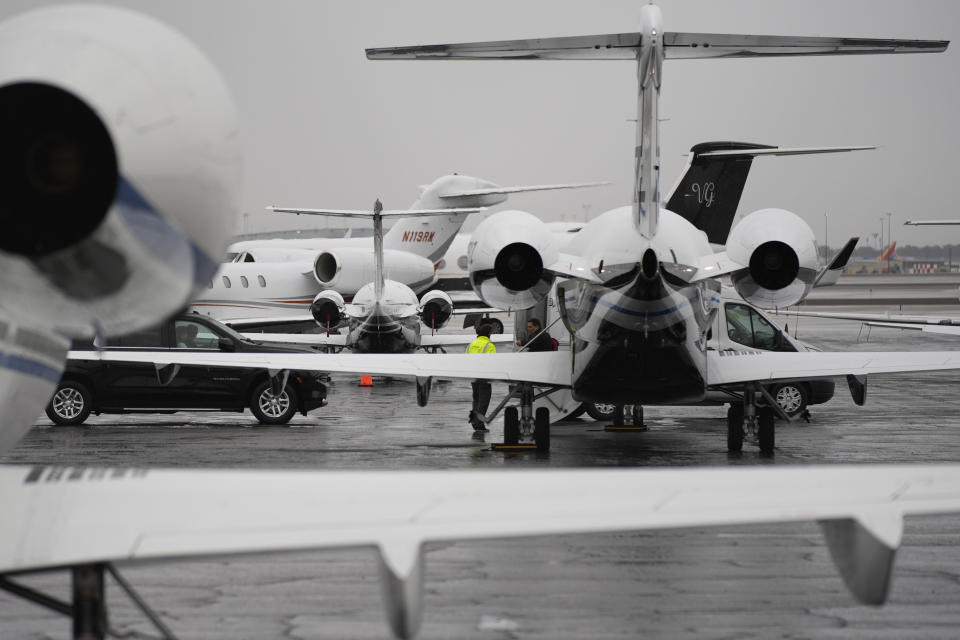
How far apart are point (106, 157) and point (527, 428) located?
38.2 ft

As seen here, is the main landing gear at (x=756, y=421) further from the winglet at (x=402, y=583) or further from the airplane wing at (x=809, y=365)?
the winglet at (x=402, y=583)

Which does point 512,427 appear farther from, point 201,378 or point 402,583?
point 402,583

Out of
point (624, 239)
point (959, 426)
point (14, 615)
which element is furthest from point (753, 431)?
point (14, 615)

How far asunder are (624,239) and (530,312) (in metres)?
6.31

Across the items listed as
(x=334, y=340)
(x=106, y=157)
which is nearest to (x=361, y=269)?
(x=334, y=340)

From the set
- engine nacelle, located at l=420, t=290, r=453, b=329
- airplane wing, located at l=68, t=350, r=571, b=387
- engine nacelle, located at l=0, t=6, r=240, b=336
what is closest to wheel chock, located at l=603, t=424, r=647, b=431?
airplane wing, located at l=68, t=350, r=571, b=387

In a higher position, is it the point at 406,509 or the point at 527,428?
the point at 406,509

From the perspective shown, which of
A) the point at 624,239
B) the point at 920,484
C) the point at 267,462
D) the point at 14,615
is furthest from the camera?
the point at 267,462

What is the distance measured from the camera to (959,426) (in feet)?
54.6

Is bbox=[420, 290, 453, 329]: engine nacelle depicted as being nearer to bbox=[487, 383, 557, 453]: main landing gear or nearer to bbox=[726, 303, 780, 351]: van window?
bbox=[726, 303, 780, 351]: van window

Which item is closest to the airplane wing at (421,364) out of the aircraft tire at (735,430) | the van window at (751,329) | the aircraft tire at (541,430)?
the aircraft tire at (541,430)

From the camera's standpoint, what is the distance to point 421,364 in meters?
13.9

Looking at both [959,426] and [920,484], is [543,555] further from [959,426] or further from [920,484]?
[959,426]

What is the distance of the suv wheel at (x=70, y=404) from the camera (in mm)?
16375
